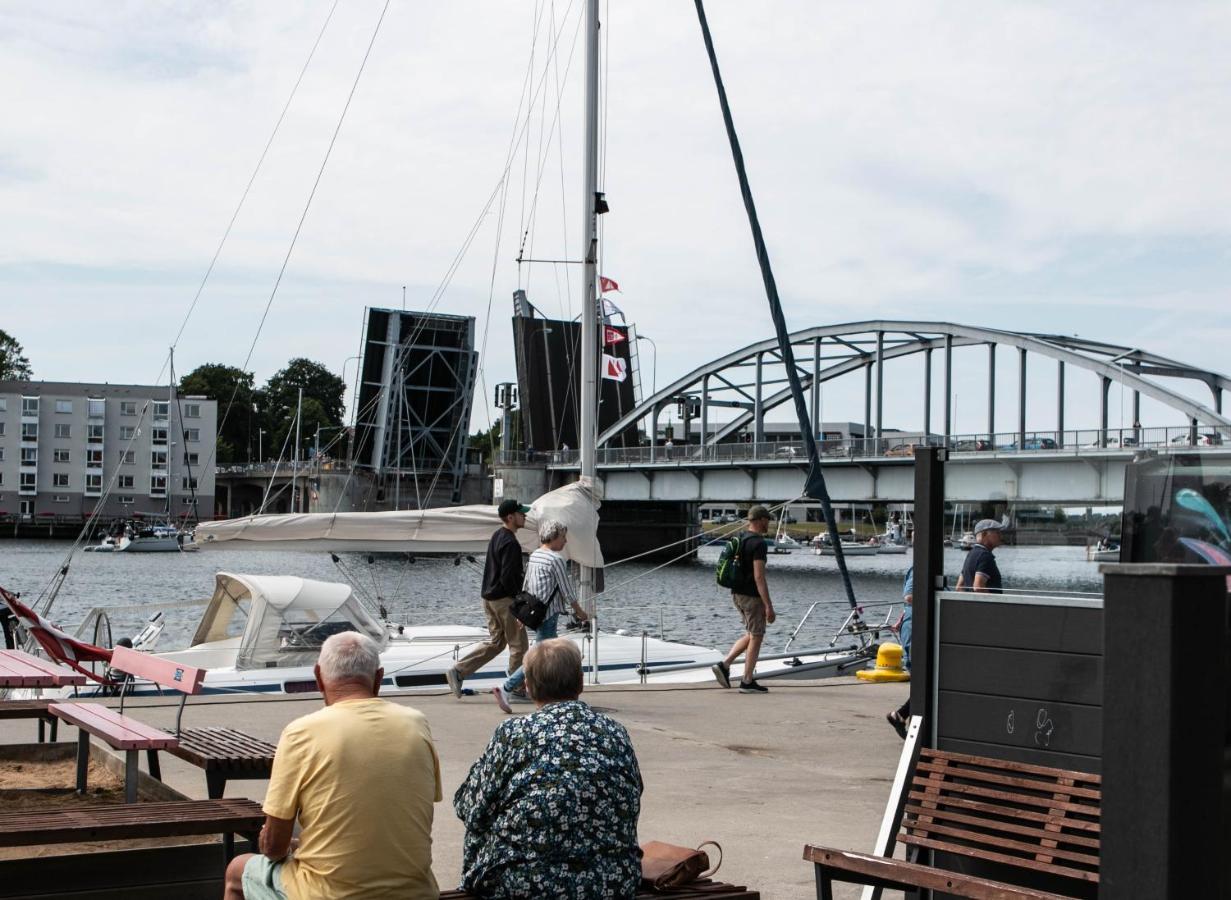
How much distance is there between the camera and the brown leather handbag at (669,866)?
4398 mm

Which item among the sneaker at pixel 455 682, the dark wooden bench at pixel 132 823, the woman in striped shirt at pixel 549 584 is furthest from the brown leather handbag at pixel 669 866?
the sneaker at pixel 455 682

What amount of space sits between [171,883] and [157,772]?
5.29 ft

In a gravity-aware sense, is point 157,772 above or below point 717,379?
below

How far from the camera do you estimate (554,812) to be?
3.90 meters

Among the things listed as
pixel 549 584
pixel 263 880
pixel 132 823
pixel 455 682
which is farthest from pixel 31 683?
pixel 455 682

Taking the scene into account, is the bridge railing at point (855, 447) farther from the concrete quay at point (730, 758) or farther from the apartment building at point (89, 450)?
the apartment building at point (89, 450)

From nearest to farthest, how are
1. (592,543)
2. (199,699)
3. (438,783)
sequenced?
1. (438,783)
2. (199,699)
3. (592,543)

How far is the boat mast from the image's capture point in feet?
50.5

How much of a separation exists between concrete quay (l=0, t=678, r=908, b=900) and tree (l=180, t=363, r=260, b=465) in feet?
394

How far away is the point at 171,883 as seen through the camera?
16.4 ft

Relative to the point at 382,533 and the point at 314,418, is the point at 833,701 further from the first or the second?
the point at 314,418

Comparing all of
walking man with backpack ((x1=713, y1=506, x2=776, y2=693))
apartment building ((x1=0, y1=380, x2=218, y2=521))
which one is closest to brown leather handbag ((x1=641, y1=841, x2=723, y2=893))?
walking man with backpack ((x1=713, y1=506, x2=776, y2=693))

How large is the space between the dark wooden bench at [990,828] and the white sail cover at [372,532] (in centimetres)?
994

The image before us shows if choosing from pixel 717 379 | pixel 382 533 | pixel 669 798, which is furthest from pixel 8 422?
pixel 669 798
